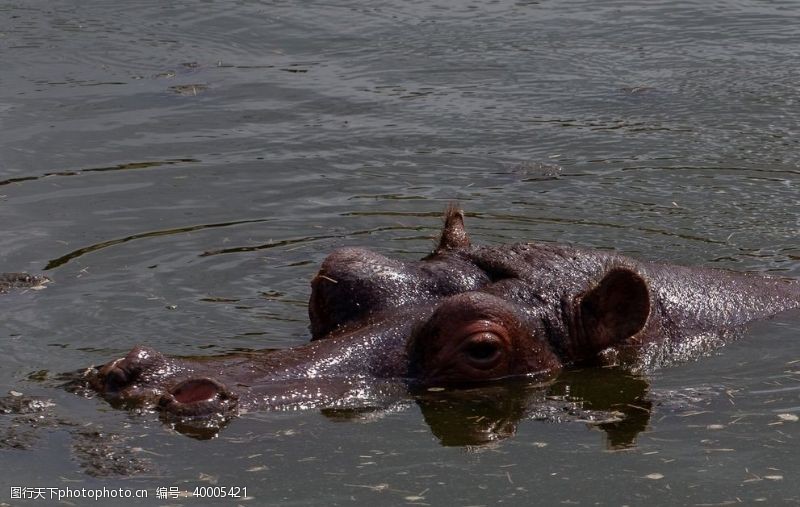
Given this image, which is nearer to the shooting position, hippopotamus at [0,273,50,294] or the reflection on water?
the reflection on water

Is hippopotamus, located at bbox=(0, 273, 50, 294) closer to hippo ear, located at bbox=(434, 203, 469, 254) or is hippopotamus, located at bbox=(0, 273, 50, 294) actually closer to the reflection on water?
hippo ear, located at bbox=(434, 203, 469, 254)

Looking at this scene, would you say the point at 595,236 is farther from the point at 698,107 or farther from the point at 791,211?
the point at 698,107

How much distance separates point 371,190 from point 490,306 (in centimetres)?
480

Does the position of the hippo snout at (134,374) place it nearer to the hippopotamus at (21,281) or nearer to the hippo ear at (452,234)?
the hippo ear at (452,234)

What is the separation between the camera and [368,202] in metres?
12.0

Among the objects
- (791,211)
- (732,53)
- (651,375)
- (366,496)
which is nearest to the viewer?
(366,496)

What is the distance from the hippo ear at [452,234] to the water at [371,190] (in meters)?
1.05

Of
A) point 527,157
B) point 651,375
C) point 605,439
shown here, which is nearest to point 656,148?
point 527,157

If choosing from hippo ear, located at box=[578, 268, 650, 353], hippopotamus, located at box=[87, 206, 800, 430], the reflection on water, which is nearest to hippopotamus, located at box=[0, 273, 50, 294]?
hippopotamus, located at box=[87, 206, 800, 430]

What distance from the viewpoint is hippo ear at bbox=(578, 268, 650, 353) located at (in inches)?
313

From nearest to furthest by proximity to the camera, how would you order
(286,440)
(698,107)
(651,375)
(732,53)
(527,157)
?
(286,440) → (651,375) → (527,157) → (698,107) → (732,53)

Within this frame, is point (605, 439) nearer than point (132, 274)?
Yes

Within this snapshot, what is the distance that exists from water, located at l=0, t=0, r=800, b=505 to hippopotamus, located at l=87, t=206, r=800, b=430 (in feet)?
0.61

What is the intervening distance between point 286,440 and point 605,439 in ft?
5.47
